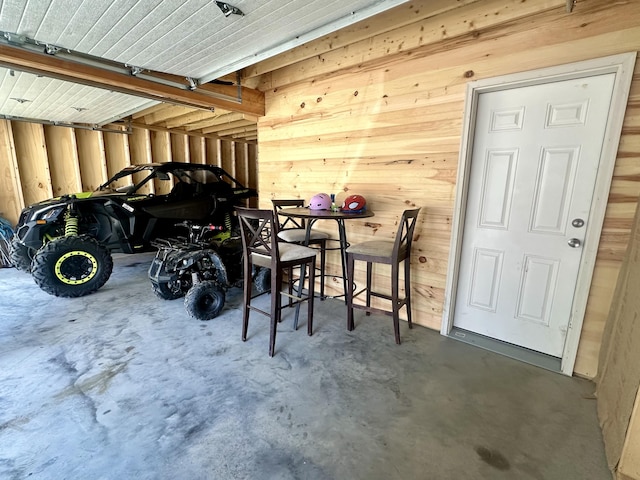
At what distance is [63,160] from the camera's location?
17.8ft

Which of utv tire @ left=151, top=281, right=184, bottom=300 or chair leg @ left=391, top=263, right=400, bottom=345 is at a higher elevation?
chair leg @ left=391, top=263, right=400, bottom=345

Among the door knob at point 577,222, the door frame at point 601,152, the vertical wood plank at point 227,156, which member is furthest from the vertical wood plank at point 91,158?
the door knob at point 577,222

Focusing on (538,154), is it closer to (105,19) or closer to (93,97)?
(105,19)

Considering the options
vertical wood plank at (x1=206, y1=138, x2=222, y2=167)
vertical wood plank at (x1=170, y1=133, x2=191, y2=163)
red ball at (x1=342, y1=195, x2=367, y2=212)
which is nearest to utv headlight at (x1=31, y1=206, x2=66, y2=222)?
vertical wood plank at (x1=170, y1=133, x2=191, y2=163)

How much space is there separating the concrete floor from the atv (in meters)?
0.73

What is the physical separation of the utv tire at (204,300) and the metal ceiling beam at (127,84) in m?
2.01

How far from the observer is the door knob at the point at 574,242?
2.11 m

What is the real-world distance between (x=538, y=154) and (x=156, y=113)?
593cm

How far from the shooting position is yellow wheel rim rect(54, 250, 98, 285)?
11.1ft

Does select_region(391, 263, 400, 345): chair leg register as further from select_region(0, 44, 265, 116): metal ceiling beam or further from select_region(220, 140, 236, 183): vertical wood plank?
select_region(220, 140, 236, 183): vertical wood plank

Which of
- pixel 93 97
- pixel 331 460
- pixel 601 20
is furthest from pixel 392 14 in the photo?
pixel 93 97

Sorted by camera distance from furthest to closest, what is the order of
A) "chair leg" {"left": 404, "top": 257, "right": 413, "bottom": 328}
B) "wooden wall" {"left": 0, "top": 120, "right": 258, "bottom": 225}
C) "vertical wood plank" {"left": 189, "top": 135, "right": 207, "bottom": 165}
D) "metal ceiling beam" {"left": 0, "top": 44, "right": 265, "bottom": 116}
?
1. "vertical wood plank" {"left": 189, "top": 135, "right": 207, "bottom": 165}
2. "wooden wall" {"left": 0, "top": 120, "right": 258, "bottom": 225}
3. "chair leg" {"left": 404, "top": 257, "right": 413, "bottom": 328}
4. "metal ceiling beam" {"left": 0, "top": 44, "right": 265, "bottom": 116}

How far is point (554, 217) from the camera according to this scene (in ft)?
7.22

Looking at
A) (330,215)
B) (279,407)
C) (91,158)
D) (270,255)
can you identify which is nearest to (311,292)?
(270,255)
